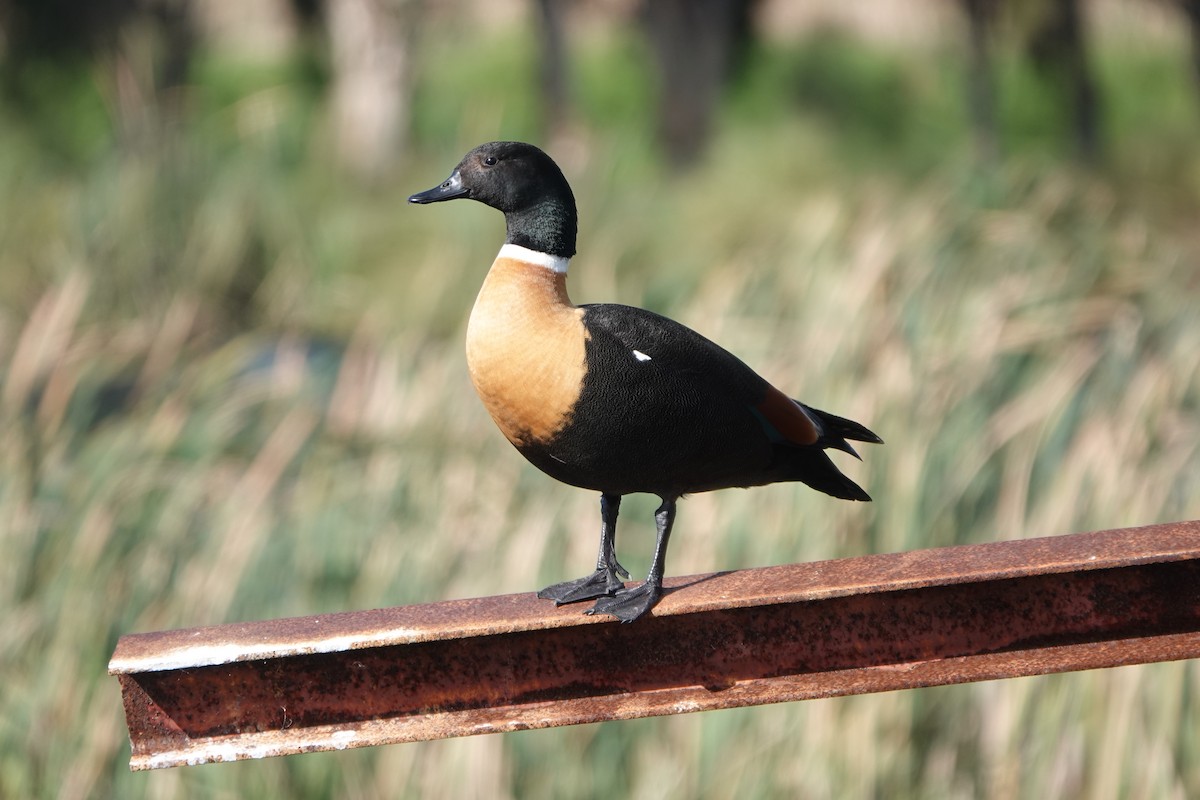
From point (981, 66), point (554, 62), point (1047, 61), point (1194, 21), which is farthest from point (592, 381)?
point (554, 62)

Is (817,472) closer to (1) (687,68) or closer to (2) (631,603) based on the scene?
(2) (631,603)

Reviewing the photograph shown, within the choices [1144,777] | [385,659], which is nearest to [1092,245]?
[1144,777]

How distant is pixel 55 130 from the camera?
48.4 feet

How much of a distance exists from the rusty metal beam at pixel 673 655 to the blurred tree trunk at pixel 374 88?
1329 cm

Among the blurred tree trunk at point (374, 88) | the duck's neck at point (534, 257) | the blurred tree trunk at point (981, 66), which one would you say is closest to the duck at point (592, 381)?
the duck's neck at point (534, 257)

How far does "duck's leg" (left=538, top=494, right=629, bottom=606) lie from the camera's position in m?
1.93

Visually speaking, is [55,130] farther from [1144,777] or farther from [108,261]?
[1144,777]

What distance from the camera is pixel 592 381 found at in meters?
1.59

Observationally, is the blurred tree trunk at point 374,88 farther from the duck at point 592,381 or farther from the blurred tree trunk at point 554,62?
the duck at point 592,381

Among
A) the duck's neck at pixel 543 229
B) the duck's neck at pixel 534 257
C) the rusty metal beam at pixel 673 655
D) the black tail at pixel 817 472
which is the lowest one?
the rusty metal beam at pixel 673 655

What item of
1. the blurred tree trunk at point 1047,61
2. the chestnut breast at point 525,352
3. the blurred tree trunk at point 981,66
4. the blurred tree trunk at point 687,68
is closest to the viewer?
the chestnut breast at point 525,352

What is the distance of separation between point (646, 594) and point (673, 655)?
9 cm

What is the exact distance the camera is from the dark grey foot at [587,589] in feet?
6.27

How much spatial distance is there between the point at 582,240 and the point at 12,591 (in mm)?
4306
